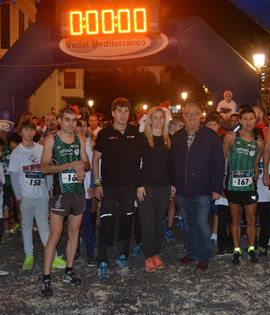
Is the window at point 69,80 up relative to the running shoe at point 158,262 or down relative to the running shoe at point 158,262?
up

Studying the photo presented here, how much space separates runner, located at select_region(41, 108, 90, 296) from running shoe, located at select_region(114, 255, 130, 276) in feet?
2.04

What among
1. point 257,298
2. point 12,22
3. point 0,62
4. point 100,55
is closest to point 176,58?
point 100,55

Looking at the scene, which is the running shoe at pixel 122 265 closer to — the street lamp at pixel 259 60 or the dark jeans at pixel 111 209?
the dark jeans at pixel 111 209

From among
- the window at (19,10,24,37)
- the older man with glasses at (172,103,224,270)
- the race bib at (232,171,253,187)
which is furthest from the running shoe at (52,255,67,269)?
the window at (19,10,24,37)

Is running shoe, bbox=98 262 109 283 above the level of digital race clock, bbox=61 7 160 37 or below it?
below

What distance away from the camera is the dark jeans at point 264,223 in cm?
521

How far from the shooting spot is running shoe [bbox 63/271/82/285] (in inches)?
166

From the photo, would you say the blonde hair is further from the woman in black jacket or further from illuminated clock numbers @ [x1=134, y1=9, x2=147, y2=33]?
illuminated clock numbers @ [x1=134, y1=9, x2=147, y2=33]

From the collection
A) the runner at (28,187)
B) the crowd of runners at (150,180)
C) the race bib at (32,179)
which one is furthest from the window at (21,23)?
the race bib at (32,179)

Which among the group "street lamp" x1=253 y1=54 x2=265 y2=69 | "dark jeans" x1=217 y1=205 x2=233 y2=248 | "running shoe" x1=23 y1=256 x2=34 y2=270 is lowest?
"running shoe" x1=23 y1=256 x2=34 y2=270

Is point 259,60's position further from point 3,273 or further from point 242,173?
point 3,273

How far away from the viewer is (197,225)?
4.86m

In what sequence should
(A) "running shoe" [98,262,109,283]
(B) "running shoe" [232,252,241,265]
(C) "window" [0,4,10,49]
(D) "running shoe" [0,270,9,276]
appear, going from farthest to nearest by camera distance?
1. (C) "window" [0,4,10,49]
2. (B) "running shoe" [232,252,241,265]
3. (D) "running shoe" [0,270,9,276]
4. (A) "running shoe" [98,262,109,283]

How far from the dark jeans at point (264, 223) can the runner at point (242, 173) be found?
262 millimetres
